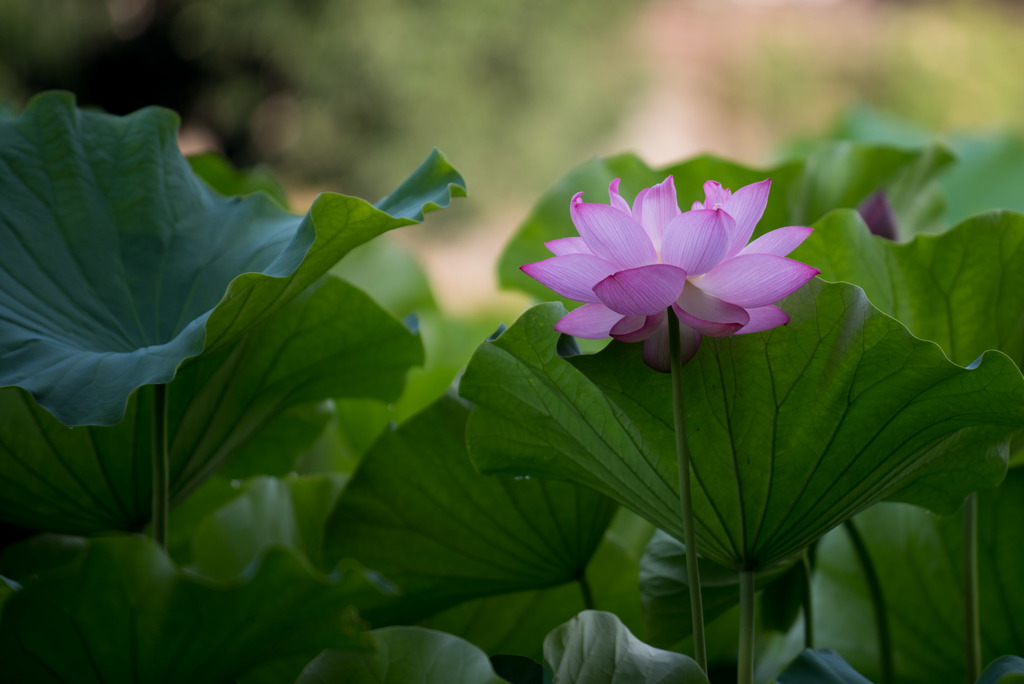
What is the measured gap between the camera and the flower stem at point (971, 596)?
0.45 metres

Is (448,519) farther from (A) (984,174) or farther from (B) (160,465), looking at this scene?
(A) (984,174)

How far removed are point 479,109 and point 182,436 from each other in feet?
22.2

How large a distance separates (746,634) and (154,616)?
23cm

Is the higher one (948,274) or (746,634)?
(948,274)

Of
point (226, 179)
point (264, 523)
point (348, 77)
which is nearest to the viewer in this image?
point (264, 523)

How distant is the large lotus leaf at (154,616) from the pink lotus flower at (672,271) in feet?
0.43

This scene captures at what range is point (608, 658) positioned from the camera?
0.35 meters

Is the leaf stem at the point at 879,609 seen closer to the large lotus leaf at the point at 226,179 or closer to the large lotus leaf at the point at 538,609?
the large lotus leaf at the point at 538,609

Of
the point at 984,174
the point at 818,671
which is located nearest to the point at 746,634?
the point at 818,671

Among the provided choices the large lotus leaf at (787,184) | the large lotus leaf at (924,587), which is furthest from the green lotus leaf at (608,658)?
the large lotus leaf at (787,184)

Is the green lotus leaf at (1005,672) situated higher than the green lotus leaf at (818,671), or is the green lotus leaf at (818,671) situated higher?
the green lotus leaf at (1005,672)

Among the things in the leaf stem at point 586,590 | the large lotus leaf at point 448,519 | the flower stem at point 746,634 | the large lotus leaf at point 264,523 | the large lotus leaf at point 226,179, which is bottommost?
the large lotus leaf at point 264,523

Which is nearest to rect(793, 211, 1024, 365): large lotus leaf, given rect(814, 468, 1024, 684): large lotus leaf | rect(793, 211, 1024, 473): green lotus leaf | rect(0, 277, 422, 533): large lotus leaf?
rect(793, 211, 1024, 473): green lotus leaf

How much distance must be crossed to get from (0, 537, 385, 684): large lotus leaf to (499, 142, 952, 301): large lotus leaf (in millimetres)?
406
